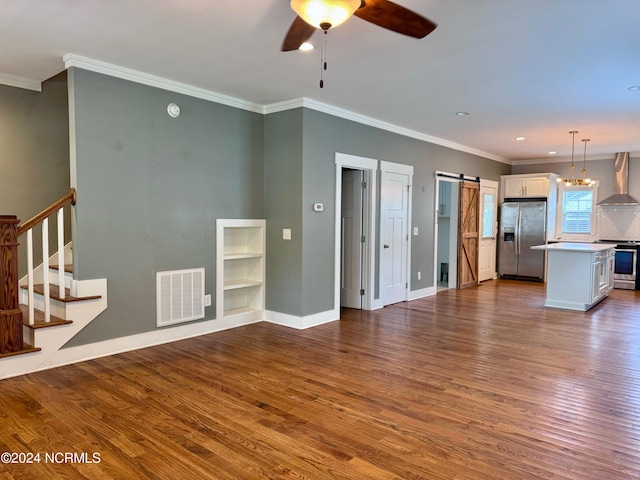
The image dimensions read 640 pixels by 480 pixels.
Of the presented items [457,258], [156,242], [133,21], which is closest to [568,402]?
[156,242]

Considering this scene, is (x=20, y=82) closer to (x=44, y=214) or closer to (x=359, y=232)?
(x=44, y=214)

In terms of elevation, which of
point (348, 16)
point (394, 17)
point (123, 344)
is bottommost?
point (123, 344)

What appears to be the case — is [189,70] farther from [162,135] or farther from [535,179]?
[535,179]

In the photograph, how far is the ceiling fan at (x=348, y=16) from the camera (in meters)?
1.97

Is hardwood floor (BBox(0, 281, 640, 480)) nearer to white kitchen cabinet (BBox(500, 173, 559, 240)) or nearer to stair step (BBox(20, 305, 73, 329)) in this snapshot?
stair step (BBox(20, 305, 73, 329))

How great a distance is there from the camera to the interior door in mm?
8078

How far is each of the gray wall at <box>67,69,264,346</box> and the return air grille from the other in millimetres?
80

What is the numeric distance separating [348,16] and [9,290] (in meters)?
3.34

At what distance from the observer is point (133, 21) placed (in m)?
3.02

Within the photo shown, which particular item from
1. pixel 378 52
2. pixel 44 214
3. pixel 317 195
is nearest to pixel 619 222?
pixel 317 195

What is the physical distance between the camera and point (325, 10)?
1.98 meters

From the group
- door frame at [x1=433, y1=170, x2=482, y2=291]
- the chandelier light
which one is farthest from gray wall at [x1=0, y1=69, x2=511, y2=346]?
the chandelier light

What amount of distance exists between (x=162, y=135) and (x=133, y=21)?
1465mm

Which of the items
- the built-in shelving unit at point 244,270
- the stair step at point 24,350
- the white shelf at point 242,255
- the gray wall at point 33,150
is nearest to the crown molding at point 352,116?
the built-in shelving unit at point 244,270
